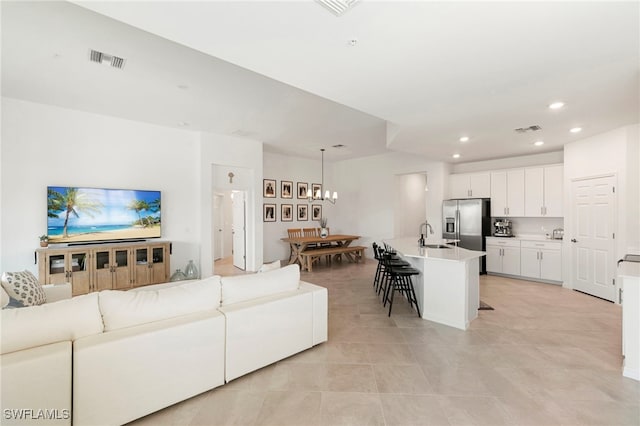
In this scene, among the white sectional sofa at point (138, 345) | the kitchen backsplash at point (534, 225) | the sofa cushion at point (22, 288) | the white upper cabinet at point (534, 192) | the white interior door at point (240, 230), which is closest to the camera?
the white sectional sofa at point (138, 345)

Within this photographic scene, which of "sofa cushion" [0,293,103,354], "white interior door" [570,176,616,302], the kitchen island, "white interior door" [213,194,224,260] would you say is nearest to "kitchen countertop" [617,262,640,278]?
the kitchen island

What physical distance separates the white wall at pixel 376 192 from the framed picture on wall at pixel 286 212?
1.66m

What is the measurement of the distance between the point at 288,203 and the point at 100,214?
14.5ft

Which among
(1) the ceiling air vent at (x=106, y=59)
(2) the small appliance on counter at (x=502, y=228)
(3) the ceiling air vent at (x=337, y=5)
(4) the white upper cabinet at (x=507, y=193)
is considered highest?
(1) the ceiling air vent at (x=106, y=59)

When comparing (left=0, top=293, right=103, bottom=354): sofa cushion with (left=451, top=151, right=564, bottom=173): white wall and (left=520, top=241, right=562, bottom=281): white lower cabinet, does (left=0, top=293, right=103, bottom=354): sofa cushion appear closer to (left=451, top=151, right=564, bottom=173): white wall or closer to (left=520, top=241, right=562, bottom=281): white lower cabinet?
(left=520, top=241, right=562, bottom=281): white lower cabinet

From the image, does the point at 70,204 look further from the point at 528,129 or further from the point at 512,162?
the point at 512,162

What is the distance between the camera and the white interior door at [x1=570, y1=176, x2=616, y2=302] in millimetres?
4449

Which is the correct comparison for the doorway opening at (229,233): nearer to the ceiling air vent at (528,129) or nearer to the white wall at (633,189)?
the ceiling air vent at (528,129)

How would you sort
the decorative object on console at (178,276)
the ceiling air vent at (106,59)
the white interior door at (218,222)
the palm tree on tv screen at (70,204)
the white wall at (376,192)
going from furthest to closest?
the white interior door at (218,222) → the white wall at (376,192) → the decorative object on console at (178,276) → the palm tree on tv screen at (70,204) → the ceiling air vent at (106,59)

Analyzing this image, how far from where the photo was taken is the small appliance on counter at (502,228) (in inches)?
246

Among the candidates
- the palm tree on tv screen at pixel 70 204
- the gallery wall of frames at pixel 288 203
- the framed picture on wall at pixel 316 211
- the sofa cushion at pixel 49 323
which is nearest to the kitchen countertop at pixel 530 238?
the gallery wall of frames at pixel 288 203

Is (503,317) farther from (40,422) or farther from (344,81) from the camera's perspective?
(40,422)

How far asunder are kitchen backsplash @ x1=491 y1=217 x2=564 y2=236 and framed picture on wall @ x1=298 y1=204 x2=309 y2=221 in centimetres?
474

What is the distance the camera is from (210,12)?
1.80 metres
